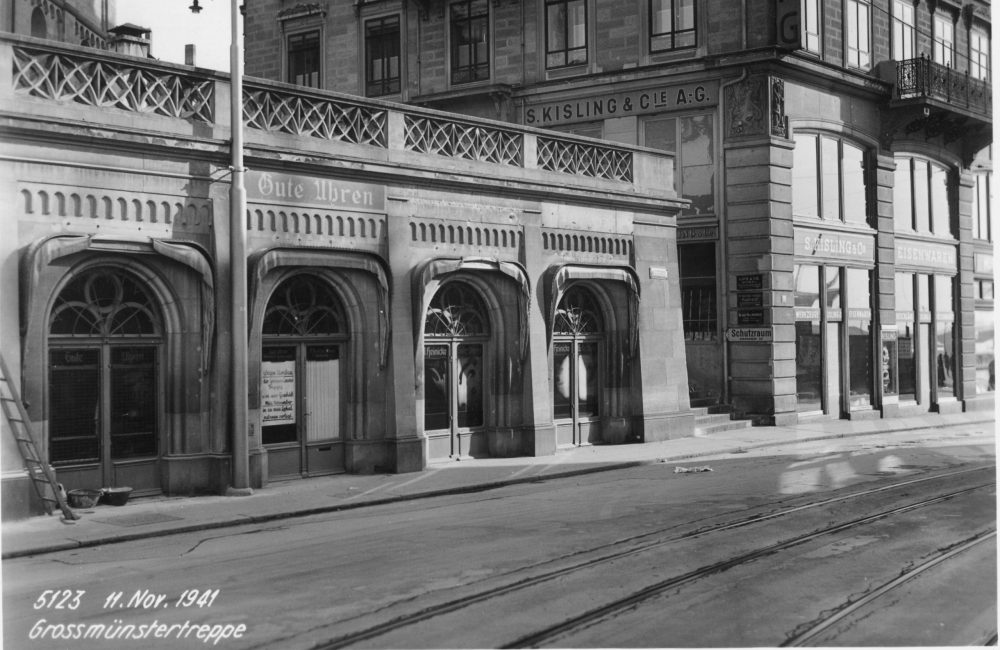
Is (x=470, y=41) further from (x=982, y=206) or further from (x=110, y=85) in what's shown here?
(x=110, y=85)

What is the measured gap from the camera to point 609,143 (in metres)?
24.2

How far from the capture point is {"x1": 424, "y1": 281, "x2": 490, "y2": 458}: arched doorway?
21000 mm

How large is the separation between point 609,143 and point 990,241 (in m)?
Result: 19.4

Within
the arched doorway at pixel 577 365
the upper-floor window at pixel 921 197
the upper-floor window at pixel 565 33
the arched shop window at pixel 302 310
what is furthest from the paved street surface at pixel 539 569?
the upper-floor window at pixel 921 197

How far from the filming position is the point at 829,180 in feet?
103

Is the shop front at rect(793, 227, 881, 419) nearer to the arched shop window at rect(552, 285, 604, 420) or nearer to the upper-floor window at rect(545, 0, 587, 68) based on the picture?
the upper-floor window at rect(545, 0, 587, 68)

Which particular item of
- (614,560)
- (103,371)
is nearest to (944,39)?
(103,371)

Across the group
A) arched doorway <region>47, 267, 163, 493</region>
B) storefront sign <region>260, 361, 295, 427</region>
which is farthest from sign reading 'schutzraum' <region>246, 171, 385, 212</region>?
storefront sign <region>260, 361, 295, 427</region>

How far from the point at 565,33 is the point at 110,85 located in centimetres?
1782

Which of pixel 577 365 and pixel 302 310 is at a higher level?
pixel 302 310

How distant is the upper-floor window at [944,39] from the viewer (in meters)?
35.3

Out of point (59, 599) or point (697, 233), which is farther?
point (697, 233)

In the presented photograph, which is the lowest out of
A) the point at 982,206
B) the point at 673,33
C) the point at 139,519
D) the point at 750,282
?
the point at 139,519

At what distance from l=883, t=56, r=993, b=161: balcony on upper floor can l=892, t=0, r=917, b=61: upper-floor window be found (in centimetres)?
109
